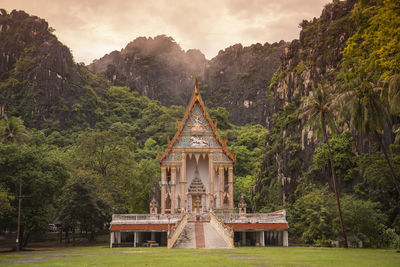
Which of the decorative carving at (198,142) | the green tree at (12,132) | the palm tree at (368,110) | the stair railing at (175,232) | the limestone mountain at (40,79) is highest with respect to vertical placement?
the limestone mountain at (40,79)

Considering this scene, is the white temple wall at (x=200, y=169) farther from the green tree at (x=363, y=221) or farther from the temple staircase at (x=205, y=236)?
the green tree at (x=363, y=221)

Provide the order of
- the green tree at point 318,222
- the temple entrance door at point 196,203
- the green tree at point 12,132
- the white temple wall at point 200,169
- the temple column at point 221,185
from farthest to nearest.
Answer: the green tree at point 12,132 < the white temple wall at point 200,169 < the temple column at point 221,185 < the temple entrance door at point 196,203 < the green tree at point 318,222

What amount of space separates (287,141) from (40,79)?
8753 centimetres

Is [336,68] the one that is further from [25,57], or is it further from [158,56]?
[158,56]

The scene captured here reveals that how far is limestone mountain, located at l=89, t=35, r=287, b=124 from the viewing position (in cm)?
14725

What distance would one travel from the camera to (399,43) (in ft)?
59.7

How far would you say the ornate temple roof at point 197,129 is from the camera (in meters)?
50.3

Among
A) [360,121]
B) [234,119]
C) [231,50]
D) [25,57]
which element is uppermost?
[231,50]

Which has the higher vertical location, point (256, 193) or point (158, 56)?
point (158, 56)

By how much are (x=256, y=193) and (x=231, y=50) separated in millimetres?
126991

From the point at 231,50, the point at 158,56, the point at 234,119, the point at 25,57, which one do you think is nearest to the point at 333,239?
the point at 234,119

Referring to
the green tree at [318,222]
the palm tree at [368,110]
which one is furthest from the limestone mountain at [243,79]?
the palm tree at [368,110]

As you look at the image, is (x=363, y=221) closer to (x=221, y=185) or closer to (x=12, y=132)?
(x=221, y=185)

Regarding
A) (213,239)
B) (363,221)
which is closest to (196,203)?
(213,239)
